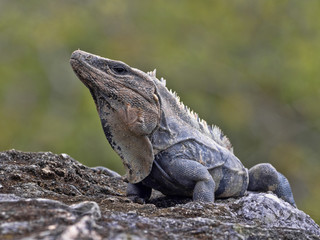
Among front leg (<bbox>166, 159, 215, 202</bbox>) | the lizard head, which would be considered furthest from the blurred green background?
the lizard head

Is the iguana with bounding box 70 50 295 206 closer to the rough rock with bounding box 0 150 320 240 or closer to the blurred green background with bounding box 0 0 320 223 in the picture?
the rough rock with bounding box 0 150 320 240

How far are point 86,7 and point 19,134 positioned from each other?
25.6 ft

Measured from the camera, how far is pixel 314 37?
25812 millimetres

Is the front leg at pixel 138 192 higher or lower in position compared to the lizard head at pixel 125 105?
lower

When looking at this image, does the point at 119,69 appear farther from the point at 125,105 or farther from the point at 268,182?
the point at 268,182

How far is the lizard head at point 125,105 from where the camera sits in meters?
5.79

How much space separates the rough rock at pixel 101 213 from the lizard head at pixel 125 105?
0.51 meters

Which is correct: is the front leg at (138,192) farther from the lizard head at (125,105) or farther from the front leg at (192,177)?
the front leg at (192,177)

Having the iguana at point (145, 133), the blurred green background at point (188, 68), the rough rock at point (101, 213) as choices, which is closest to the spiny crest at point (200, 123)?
the iguana at point (145, 133)

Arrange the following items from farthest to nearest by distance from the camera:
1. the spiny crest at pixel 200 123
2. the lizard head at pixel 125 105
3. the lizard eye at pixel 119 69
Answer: the spiny crest at pixel 200 123 < the lizard eye at pixel 119 69 < the lizard head at pixel 125 105

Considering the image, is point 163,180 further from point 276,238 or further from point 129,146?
point 276,238

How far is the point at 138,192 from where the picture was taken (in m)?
6.32

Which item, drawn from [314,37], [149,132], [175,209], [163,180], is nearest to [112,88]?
[149,132]

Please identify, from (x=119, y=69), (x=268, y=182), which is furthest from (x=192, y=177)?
(x=268, y=182)
